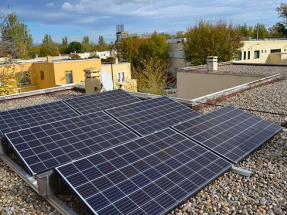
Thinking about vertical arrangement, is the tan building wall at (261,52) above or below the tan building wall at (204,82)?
above

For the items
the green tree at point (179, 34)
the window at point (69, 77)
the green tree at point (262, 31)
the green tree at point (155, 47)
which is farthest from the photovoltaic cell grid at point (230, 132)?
the green tree at point (262, 31)

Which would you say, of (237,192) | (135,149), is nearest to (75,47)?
(135,149)

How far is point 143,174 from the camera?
16.1 feet

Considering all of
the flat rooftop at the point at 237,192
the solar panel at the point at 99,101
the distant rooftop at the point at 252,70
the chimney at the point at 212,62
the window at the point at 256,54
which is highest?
the window at the point at 256,54

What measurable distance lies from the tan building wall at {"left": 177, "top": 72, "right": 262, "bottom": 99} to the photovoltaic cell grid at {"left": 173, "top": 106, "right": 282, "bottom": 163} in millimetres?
9836

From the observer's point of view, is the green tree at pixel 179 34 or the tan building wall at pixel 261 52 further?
the green tree at pixel 179 34

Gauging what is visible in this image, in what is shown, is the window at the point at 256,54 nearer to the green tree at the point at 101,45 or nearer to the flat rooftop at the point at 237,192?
the flat rooftop at the point at 237,192

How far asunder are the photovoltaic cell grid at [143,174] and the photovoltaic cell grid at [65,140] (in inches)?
28.1

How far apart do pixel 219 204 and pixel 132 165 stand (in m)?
1.75

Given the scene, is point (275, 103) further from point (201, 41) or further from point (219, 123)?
point (201, 41)

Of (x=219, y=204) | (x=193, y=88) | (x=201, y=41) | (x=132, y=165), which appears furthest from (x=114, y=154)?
(x=201, y=41)

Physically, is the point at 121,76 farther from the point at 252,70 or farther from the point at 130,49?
the point at 252,70

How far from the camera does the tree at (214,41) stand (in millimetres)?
33250

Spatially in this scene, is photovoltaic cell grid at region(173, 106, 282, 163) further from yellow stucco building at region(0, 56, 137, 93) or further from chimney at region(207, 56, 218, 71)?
yellow stucco building at region(0, 56, 137, 93)
